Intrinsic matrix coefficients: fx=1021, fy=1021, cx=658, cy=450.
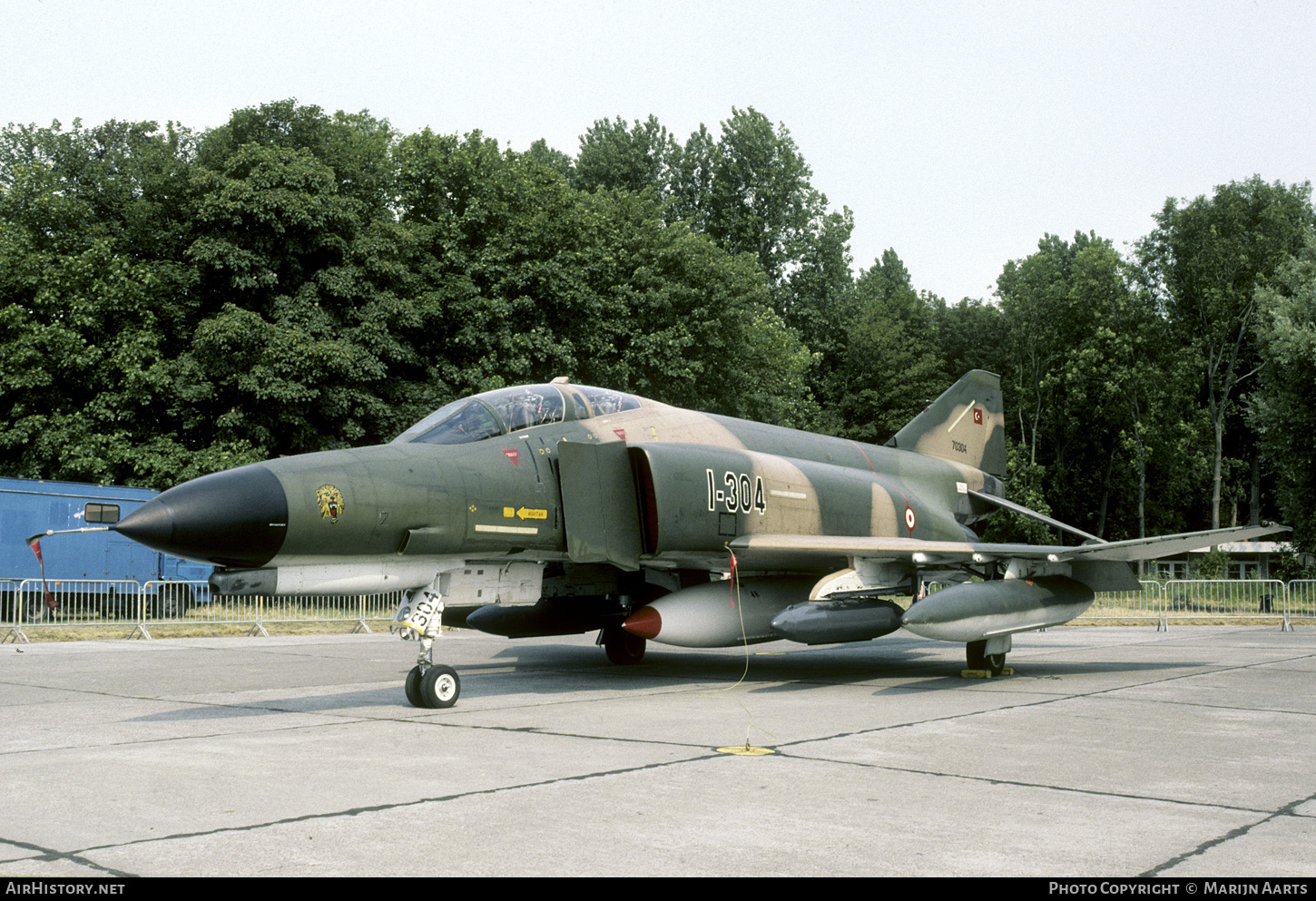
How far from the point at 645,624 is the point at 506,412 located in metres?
2.37

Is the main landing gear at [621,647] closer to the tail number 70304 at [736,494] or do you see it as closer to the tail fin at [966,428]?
the tail number 70304 at [736,494]

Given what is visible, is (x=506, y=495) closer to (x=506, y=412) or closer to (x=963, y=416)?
(x=506, y=412)

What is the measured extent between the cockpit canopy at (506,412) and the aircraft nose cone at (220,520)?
1.81 meters

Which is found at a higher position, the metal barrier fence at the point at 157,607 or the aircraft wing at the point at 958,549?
the aircraft wing at the point at 958,549

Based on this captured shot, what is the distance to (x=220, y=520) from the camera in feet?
22.1

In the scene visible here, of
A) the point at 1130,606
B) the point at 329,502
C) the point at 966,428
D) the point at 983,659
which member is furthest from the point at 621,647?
the point at 1130,606

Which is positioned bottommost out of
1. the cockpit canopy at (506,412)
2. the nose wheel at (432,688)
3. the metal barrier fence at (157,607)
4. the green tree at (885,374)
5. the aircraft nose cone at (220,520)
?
the metal barrier fence at (157,607)

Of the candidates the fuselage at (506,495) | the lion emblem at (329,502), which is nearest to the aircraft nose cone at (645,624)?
the fuselage at (506,495)

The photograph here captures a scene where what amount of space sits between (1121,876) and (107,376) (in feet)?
90.4

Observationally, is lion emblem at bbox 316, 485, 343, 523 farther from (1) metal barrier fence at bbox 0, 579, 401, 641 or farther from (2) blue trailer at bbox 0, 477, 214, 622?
(2) blue trailer at bbox 0, 477, 214, 622

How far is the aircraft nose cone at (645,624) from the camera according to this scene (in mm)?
9562

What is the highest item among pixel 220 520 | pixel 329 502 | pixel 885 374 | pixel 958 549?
pixel 885 374

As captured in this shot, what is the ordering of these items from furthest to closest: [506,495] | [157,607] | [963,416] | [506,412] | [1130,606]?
[1130,606]
[157,607]
[963,416]
[506,412]
[506,495]

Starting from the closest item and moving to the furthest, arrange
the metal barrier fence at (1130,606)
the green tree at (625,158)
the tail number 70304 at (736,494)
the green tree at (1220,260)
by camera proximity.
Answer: the tail number 70304 at (736,494) → the metal barrier fence at (1130,606) → the green tree at (1220,260) → the green tree at (625,158)
